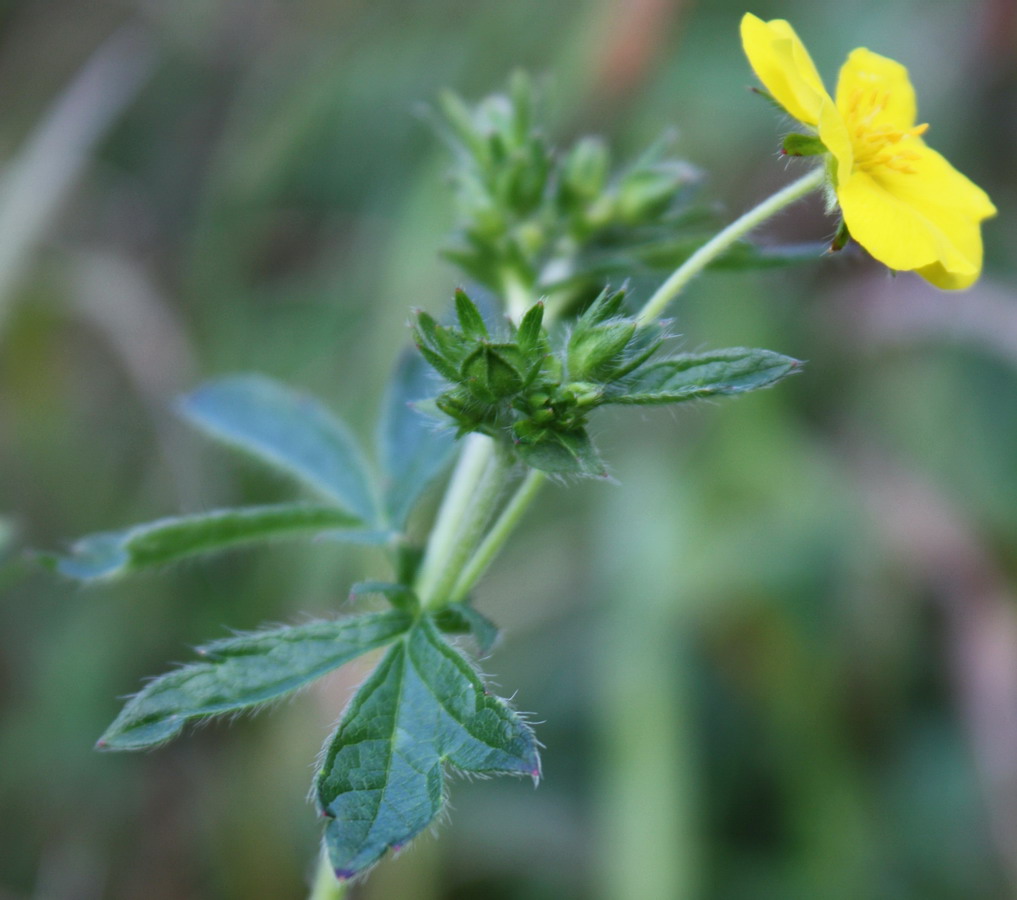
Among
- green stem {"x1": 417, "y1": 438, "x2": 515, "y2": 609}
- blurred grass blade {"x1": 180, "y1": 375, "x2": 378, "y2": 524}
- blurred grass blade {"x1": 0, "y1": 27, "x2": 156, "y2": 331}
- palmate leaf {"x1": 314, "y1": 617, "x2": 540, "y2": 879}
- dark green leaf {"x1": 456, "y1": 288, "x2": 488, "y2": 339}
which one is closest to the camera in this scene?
palmate leaf {"x1": 314, "y1": 617, "x2": 540, "y2": 879}

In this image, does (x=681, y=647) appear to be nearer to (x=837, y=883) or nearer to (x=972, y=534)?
(x=837, y=883)

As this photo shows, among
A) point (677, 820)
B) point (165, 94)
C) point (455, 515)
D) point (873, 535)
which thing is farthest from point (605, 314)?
point (165, 94)

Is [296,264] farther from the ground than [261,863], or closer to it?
farther from the ground

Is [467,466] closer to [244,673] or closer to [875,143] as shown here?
[244,673]

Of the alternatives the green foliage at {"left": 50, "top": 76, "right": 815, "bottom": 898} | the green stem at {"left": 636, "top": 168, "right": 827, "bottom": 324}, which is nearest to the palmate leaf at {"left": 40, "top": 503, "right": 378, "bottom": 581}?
the green foliage at {"left": 50, "top": 76, "right": 815, "bottom": 898}

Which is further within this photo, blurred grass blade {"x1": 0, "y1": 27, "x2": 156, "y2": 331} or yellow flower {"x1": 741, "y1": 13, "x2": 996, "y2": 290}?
blurred grass blade {"x1": 0, "y1": 27, "x2": 156, "y2": 331}

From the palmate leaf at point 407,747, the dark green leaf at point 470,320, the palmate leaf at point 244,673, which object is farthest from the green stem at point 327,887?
the dark green leaf at point 470,320

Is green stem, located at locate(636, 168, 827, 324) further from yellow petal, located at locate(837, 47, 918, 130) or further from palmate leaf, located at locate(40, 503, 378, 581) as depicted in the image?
palmate leaf, located at locate(40, 503, 378, 581)

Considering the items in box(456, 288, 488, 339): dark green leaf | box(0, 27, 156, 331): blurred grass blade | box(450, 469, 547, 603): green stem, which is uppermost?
box(0, 27, 156, 331): blurred grass blade
